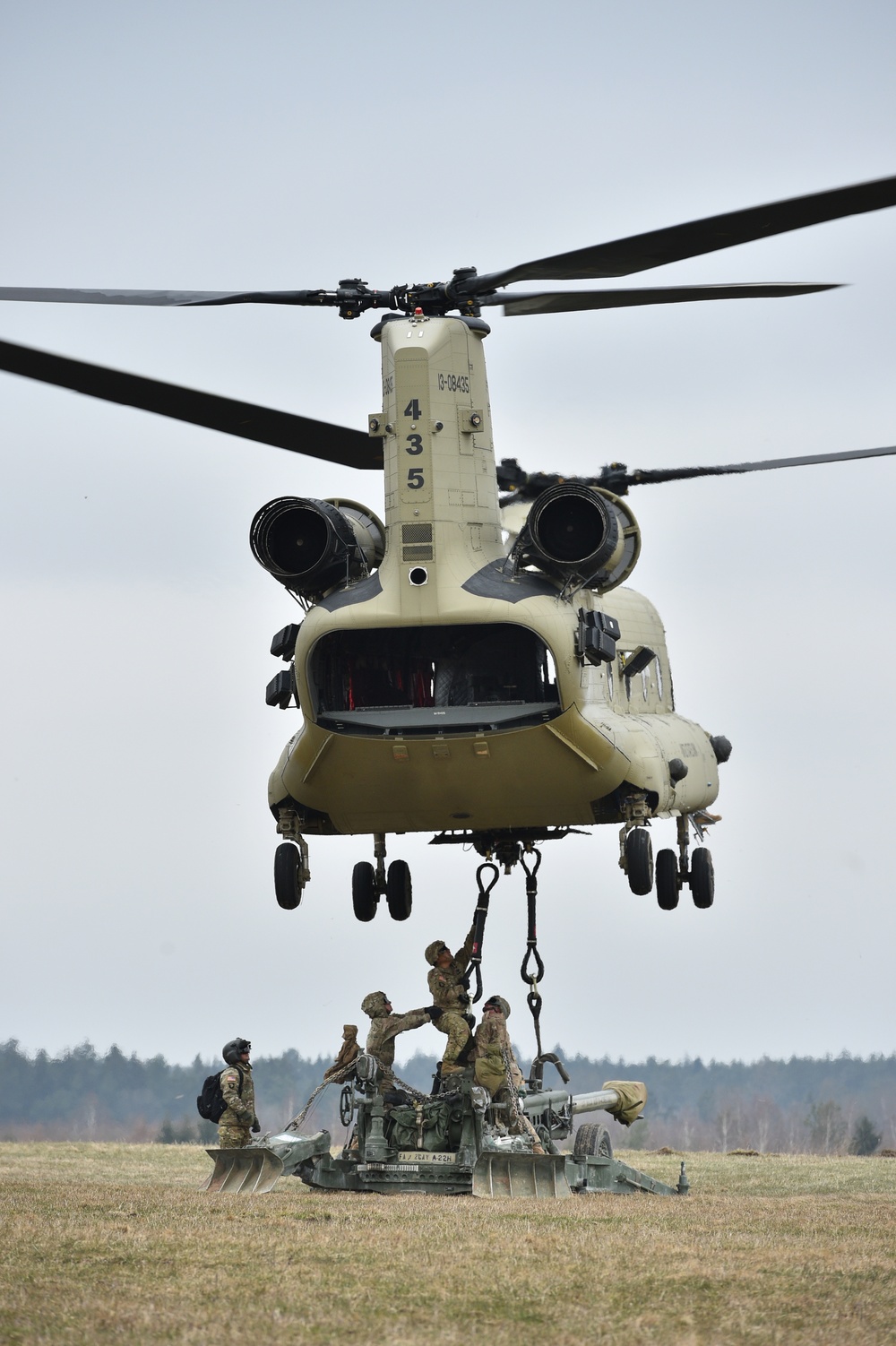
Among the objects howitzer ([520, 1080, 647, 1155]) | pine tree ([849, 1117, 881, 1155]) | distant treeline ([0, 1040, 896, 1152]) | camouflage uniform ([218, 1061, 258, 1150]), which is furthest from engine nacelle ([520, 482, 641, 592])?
pine tree ([849, 1117, 881, 1155])

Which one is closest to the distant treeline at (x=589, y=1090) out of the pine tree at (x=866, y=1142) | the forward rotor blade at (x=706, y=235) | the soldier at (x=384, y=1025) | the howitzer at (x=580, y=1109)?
the pine tree at (x=866, y=1142)

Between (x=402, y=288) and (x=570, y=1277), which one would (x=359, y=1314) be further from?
(x=402, y=288)

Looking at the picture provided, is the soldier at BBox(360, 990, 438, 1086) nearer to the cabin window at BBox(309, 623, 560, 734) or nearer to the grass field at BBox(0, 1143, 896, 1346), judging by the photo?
the grass field at BBox(0, 1143, 896, 1346)

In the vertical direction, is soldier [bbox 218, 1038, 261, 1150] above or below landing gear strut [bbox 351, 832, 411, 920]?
below

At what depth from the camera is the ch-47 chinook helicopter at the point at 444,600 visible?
16.1m

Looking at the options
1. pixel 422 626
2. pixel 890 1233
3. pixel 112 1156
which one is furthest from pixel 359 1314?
pixel 112 1156

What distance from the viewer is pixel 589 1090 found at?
52375 mm

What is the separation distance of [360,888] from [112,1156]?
6.54 metres

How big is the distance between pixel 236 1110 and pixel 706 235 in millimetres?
9046

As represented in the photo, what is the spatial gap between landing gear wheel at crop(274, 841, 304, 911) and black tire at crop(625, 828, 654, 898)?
3.40m

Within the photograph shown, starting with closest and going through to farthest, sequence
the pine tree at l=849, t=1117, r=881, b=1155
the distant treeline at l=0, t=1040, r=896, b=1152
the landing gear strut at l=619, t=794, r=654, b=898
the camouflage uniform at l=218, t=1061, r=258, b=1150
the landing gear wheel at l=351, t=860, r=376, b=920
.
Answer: the camouflage uniform at l=218, t=1061, r=258, b=1150 → the landing gear strut at l=619, t=794, r=654, b=898 → the landing gear wheel at l=351, t=860, r=376, b=920 → the pine tree at l=849, t=1117, r=881, b=1155 → the distant treeline at l=0, t=1040, r=896, b=1152

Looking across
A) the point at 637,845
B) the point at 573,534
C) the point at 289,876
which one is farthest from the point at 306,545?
the point at 637,845

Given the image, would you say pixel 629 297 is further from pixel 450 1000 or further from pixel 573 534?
pixel 450 1000

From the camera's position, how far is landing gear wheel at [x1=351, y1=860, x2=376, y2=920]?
1983cm
